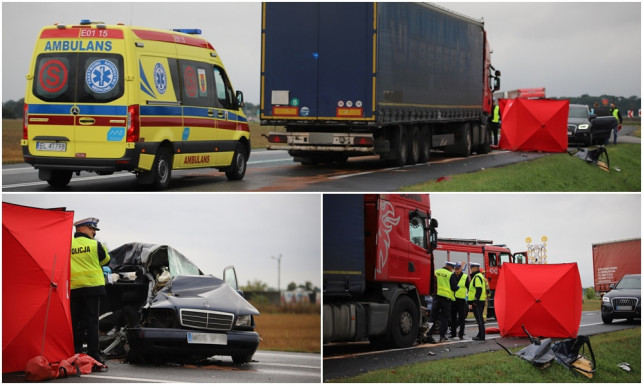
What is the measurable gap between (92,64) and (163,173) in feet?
7.50

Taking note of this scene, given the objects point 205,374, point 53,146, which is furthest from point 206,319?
point 53,146

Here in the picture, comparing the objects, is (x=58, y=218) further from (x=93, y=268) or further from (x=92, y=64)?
(x=92, y=64)

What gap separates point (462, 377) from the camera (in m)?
11.2

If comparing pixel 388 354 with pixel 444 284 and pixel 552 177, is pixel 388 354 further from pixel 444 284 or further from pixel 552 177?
pixel 552 177

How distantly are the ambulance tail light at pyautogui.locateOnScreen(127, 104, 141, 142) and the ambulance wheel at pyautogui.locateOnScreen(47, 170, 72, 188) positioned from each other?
2.49m

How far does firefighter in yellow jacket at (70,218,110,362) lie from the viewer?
10.5 m

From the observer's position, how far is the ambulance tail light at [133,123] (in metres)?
14.0

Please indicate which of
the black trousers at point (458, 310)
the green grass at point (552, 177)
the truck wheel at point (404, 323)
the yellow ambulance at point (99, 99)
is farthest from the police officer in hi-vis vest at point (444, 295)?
the yellow ambulance at point (99, 99)

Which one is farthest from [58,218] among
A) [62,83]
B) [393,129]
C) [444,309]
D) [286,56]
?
[393,129]

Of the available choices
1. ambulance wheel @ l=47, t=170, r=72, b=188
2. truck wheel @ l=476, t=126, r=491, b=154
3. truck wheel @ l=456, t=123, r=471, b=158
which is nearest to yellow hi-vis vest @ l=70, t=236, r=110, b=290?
ambulance wheel @ l=47, t=170, r=72, b=188

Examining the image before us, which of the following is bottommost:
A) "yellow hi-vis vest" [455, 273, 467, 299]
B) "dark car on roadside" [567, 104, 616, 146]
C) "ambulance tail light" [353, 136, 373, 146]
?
"yellow hi-vis vest" [455, 273, 467, 299]

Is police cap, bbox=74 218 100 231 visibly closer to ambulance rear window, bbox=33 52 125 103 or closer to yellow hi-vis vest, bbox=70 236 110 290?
yellow hi-vis vest, bbox=70 236 110 290

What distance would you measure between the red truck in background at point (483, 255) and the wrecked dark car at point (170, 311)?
1178 centimetres

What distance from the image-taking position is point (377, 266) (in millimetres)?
13031
